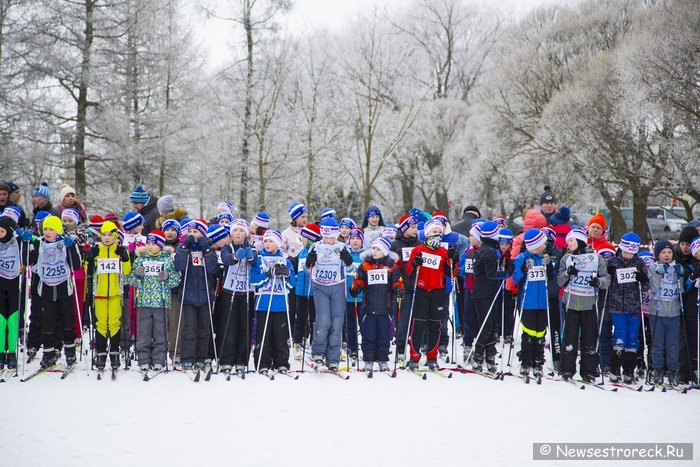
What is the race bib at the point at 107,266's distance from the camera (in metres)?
7.92

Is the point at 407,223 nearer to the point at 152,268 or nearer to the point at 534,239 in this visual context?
the point at 534,239

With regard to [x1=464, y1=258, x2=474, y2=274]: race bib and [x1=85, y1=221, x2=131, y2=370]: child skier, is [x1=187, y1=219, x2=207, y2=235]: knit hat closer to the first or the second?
[x1=85, y1=221, x2=131, y2=370]: child skier

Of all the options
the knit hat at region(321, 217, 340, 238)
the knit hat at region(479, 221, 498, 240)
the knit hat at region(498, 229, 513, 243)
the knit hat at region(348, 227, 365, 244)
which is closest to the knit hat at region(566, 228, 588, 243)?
the knit hat at region(498, 229, 513, 243)

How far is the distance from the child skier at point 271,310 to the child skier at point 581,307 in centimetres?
357

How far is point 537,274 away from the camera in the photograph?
8.44 meters

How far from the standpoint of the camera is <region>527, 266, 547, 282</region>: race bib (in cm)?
843

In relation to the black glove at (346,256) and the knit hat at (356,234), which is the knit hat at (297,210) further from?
the black glove at (346,256)

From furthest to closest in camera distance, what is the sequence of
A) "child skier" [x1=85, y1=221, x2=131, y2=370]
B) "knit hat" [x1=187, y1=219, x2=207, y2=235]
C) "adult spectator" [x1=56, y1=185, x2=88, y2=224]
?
"adult spectator" [x1=56, y1=185, x2=88, y2=224], "knit hat" [x1=187, y1=219, x2=207, y2=235], "child skier" [x1=85, y1=221, x2=131, y2=370]

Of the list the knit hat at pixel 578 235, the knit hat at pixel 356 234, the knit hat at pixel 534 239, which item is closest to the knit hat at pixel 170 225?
the knit hat at pixel 356 234

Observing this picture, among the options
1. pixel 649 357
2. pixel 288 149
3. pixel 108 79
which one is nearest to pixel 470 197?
pixel 288 149

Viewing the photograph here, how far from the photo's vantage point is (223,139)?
2372 centimetres

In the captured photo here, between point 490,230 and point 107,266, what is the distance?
4.97 metres

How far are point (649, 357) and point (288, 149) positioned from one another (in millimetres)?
17797

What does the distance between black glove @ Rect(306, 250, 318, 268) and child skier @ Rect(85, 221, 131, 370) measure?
91.0 inches
